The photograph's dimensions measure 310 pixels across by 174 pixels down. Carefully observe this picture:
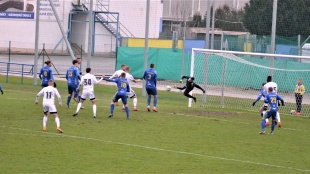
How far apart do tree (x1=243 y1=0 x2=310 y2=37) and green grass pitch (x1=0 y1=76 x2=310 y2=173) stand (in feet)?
54.7

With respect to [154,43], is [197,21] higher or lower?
higher

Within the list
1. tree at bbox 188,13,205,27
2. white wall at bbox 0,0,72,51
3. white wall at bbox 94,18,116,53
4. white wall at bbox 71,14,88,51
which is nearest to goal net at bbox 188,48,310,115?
tree at bbox 188,13,205,27

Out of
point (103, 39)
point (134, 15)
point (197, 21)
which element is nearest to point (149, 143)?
point (134, 15)

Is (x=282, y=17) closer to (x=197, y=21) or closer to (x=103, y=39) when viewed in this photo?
(x=197, y=21)

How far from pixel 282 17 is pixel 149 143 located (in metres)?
29.2

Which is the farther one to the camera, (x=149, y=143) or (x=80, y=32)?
(x=80, y=32)

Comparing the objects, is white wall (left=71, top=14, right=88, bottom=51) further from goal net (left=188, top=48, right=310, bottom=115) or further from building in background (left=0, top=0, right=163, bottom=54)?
goal net (left=188, top=48, right=310, bottom=115)

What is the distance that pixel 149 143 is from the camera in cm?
2056

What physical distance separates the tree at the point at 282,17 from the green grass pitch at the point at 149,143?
54.7ft

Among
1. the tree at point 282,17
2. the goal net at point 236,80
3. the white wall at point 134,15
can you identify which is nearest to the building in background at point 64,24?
the white wall at point 134,15

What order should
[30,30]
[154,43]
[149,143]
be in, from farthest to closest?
[30,30] < [154,43] < [149,143]

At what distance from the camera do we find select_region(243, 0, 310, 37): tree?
47.0 metres

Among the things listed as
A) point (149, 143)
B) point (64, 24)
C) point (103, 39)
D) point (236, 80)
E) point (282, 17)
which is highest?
point (64, 24)

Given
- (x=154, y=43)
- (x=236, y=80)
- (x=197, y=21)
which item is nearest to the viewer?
(x=236, y=80)
